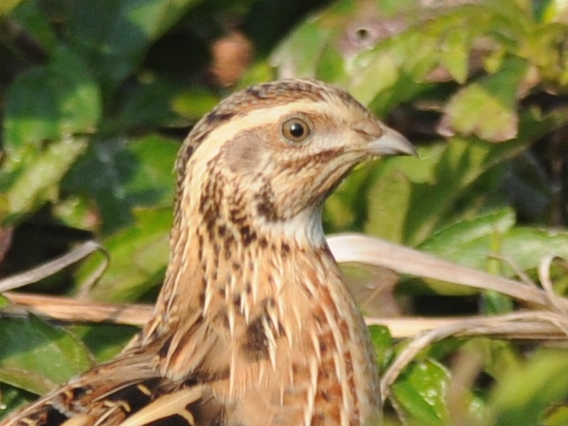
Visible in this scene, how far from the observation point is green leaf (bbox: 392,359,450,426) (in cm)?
212

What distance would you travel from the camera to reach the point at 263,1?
10.0 feet

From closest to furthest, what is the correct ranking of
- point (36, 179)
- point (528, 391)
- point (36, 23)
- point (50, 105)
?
point (528, 391) → point (36, 179) → point (50, 105) → point (36, 23)

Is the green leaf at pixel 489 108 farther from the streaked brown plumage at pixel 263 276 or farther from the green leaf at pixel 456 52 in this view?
the streaked brown plumage at pixel 263 276

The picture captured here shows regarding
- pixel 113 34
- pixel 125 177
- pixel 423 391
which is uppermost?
pixel 113 34

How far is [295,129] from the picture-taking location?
6.24 ft

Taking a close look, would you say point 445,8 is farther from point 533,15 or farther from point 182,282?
point 182,282

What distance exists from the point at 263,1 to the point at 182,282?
1.26 metres

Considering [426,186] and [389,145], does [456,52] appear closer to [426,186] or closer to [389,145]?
[426,186]

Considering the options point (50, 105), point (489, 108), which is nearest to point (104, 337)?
point (50, 105)

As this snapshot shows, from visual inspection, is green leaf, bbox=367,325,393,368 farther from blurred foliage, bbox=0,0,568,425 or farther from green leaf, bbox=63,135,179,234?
green leaf, bbox=63,135,179,234

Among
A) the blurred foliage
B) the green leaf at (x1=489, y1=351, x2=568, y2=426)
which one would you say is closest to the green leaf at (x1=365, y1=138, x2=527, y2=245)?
the blurred foliage

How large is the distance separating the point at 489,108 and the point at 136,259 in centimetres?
75

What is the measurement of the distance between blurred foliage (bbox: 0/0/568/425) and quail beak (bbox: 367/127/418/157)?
1.18 feet

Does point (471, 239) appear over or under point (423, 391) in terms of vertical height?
over
